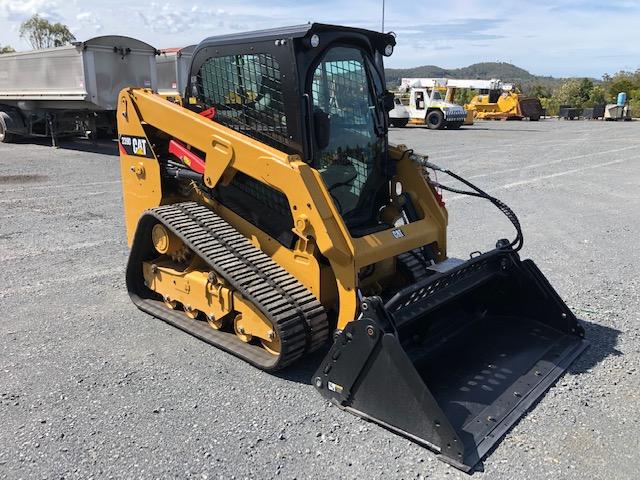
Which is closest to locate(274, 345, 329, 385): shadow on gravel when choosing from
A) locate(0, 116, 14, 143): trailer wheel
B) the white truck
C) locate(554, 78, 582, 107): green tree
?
locate(0, 116, 14, 143): trailer wheel

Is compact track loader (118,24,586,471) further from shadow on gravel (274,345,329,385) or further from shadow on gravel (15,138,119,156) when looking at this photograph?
shadow on gravel (15,138,119,156)

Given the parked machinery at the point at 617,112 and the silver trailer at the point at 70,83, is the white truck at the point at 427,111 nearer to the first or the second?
the silver trailer at the point at 70,83

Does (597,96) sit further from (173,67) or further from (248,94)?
(248,94)

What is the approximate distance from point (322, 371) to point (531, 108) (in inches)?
1360

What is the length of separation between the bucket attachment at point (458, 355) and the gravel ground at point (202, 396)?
107 mm

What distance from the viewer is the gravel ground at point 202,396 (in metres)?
2.87

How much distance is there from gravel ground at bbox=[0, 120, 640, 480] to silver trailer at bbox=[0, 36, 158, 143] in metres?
8.29

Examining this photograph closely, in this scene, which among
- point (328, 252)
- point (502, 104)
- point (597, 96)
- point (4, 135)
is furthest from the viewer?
point (597, 96)

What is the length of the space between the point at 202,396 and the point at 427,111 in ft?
82.9

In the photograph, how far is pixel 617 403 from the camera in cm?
343

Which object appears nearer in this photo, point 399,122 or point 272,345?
point 272,345

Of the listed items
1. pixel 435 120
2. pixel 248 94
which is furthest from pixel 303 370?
pixel 435 120

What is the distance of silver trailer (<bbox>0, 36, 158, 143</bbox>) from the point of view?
46.1ft

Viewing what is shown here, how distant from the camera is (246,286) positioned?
361 cm
